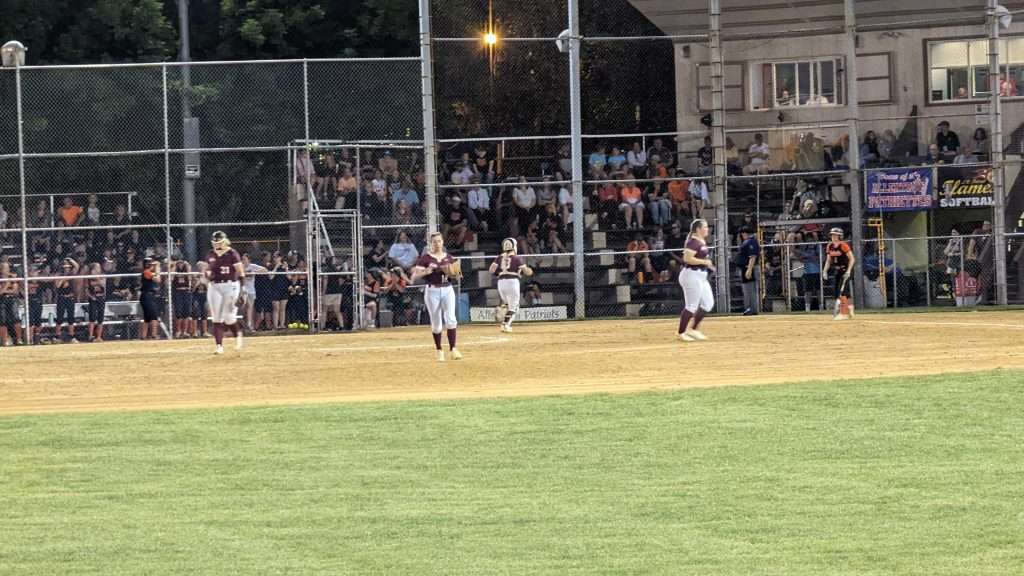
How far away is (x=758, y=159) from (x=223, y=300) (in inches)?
525

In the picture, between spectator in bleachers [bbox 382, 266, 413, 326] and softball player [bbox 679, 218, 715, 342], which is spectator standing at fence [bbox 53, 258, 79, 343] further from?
softball player [bbox 679, 218, 715, 342]

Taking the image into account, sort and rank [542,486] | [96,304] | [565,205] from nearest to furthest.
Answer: [542,486] → [96,304] → [565,205]

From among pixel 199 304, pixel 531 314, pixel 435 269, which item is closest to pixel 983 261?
pixel 531 314

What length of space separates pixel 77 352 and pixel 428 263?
27.3ft

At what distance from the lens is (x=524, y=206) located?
3475 cm

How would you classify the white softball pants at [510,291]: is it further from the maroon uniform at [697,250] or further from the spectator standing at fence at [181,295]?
the spectator standing at fence at [181,295]

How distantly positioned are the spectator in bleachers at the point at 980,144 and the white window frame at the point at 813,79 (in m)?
3.23

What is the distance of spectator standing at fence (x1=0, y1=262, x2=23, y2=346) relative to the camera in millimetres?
32375

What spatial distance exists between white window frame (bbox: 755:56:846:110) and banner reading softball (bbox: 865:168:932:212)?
9.11ft

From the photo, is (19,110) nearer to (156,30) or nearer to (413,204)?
(413,204)

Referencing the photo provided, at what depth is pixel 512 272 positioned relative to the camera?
103 ft

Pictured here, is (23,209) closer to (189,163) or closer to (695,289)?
(189,163)

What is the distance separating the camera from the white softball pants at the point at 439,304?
24938 mm

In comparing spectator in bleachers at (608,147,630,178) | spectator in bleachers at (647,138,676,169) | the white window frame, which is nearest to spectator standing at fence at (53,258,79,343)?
spectator in bleachers at (608,147,630,178)
